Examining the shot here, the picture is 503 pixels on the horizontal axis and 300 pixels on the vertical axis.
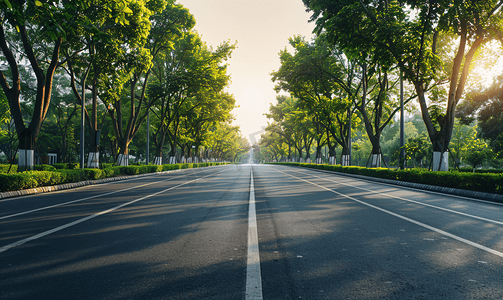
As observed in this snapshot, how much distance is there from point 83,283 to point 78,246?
1537 mm

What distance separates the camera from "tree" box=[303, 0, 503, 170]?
14.9m

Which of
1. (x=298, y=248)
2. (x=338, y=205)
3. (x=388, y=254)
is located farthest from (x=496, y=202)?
(x=298, y=248)

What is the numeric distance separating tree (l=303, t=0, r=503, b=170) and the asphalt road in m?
10.9

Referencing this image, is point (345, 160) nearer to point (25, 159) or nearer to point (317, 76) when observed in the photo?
point (317, 76)

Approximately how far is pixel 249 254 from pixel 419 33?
1665 cm

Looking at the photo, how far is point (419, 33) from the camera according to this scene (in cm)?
1619

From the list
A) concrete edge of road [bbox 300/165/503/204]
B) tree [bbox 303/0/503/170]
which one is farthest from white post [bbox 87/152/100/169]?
concrete edge of road [bbox 300/165/503/204]

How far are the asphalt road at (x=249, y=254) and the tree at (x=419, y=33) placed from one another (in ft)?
35.8

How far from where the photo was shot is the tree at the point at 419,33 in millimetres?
14883

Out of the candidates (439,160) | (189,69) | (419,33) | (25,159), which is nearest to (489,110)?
(439,160)

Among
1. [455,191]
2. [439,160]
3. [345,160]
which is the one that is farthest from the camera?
[345,160]

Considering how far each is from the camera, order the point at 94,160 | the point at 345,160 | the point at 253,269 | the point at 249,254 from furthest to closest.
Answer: the point at 345,160 < the point at 94,160 < the point at 249,254 < the point at 253,269

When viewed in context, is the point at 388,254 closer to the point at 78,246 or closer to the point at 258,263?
the point at 258,263

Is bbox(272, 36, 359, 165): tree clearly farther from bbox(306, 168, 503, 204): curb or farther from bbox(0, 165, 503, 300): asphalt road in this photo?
bbox(0, 165, 503, 300): asphalt road
